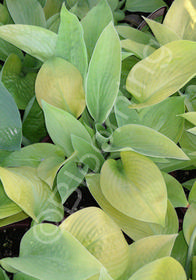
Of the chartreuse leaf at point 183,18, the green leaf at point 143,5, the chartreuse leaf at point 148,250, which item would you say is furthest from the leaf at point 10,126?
the green leaf at point 143,5

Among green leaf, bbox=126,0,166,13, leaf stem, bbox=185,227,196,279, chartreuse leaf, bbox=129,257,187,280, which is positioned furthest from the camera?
green leaf, bbox=126,0,166,13

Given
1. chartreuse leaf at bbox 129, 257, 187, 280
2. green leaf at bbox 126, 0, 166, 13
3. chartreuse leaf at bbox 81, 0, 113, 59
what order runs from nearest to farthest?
chartreuse leaf at bbox 129, 257, 187, 280 → chartreuse leaf at bbox 81, 0, 113, 59 → green leaf at bbox 126, 0, 166, 13

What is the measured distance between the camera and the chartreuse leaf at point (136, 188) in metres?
0.49

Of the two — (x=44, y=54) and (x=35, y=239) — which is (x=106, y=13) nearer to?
(x=44, y=54)

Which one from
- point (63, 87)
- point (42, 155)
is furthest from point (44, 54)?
point (42, 155)

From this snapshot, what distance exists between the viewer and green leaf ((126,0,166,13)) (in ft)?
2.97

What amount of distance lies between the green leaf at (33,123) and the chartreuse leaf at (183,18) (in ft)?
1.05

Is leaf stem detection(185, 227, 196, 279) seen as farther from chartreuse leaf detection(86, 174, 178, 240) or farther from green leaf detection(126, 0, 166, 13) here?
A: green leaf detection(126, 0, 166, 13)

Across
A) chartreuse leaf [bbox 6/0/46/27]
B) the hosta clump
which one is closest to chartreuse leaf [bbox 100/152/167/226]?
the hosta clump

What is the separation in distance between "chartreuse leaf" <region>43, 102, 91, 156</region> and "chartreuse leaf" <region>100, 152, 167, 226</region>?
0.07 m

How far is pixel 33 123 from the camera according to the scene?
670mm

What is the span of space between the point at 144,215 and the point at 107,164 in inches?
4.2

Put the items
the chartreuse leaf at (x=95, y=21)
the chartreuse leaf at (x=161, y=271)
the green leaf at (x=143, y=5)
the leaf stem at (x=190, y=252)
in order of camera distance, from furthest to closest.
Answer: the green leaf at (x=143, y=5) < the chartreuse leaf at (x=95, y=21) < the leaf stem at (x=190, y=252) < the chartreuse leaf at (x=161, y=271)

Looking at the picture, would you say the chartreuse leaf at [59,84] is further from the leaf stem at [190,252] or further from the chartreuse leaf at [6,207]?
the leaf stem at [190,252]
